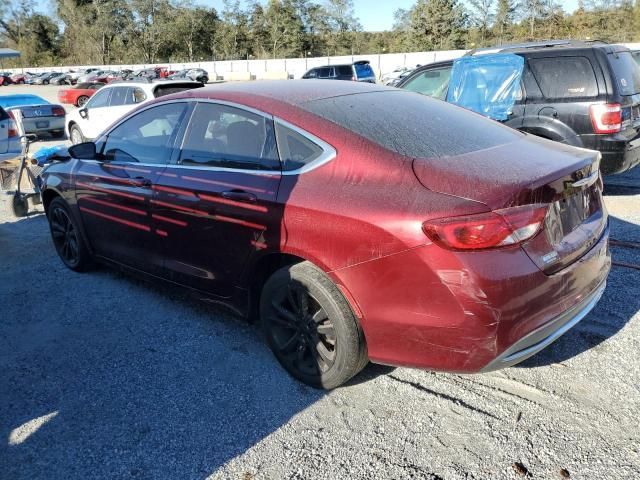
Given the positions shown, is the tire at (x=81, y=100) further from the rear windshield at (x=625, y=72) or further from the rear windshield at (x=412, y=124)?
the rear windshield at (x=412, y=124)

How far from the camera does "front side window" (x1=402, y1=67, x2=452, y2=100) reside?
7973 millimetres

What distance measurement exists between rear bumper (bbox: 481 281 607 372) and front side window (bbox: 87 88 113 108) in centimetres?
1218

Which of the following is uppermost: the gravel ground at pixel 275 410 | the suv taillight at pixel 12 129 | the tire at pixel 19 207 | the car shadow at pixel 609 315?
the suv taillight at pixel 12 129

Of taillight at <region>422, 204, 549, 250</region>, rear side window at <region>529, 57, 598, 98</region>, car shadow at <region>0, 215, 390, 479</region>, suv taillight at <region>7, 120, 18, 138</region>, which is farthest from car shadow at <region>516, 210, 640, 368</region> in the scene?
suv taillight at <region>7, 120, 18, 138</region>

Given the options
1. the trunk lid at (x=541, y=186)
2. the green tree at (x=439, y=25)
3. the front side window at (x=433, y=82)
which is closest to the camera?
the trunk lid at (x=541, y=186)

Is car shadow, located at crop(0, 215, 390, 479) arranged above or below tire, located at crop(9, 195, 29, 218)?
below

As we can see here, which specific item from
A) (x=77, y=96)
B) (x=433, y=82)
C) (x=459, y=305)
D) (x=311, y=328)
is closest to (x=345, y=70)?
(x=77, y=96)

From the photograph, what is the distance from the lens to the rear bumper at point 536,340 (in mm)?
2512

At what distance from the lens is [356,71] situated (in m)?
26.4

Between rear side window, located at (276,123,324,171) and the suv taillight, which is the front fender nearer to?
rear side window, located at (276,123,324,171)

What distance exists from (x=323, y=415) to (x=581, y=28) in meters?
65.0

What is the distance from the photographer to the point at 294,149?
306cm

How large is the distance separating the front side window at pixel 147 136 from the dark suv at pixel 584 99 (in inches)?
178

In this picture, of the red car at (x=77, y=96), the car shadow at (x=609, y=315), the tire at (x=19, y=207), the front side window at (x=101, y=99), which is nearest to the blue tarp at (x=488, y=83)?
the car shadow at (x=609, y=315)
